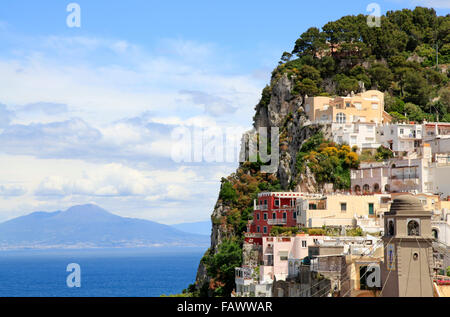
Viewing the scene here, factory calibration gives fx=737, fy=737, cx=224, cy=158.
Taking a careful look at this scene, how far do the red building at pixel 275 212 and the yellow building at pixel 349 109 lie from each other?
1632cm

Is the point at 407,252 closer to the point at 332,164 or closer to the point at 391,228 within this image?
the point at 391,228

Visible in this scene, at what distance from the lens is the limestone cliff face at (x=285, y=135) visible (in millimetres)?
74556

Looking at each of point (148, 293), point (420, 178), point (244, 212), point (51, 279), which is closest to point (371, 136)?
point (420, 178)

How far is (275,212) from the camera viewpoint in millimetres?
63406

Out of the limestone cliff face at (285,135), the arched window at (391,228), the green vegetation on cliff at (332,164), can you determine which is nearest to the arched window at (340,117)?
the limestone cliff face at (285,135)

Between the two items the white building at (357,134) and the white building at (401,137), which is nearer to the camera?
the white building at (401,137)

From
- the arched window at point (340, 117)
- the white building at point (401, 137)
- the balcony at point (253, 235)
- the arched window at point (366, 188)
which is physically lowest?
the balcony at point (253, 235)

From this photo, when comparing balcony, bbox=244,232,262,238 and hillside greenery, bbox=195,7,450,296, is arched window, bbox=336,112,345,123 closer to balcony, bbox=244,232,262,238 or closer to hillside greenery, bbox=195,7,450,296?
hillside greenery, bbox=195,7,450,296

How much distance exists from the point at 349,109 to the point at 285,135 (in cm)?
1063

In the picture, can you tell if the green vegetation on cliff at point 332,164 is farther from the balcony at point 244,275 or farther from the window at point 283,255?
the window at point 283,255

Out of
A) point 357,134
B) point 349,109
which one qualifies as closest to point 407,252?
point 357,134

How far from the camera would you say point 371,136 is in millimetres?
75375

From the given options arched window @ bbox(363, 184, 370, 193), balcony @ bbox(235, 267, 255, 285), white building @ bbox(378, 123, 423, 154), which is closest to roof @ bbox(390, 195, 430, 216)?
balcony @ bbox(235, 267, 255, 285)

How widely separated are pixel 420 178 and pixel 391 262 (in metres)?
31.1
